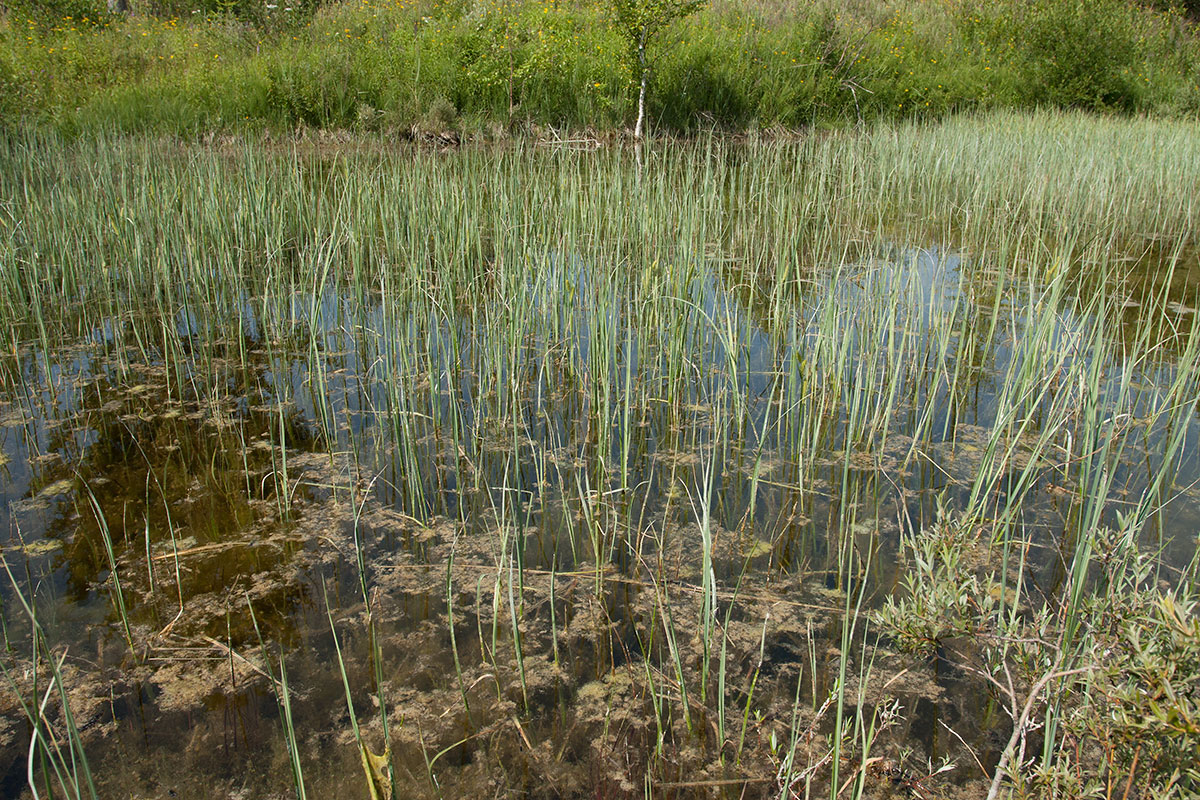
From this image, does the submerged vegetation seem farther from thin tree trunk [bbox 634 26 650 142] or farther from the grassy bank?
the grassy bank

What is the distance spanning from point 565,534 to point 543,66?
741 centimetres

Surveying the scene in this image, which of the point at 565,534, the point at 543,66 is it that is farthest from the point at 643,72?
the point at 565,534

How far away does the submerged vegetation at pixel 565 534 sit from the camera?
1.37 meters

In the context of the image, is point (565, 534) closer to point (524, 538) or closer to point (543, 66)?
point (524, 538)

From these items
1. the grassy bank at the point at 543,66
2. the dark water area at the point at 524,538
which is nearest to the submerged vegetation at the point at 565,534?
the dark water area at the point at 524,538

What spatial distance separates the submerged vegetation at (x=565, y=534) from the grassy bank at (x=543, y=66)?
4.40 meters

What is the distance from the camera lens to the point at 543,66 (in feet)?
27.3

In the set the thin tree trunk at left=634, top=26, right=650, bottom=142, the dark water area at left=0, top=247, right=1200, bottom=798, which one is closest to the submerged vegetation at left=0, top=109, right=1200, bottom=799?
the dark water area at left=0, top=247, right=1200, bottom=798

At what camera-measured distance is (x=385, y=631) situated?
173 centimetres

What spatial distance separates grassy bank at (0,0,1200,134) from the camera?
773 centimetres

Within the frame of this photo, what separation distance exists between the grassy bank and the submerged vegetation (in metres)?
4.40

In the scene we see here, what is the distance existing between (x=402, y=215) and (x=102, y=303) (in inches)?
54.1

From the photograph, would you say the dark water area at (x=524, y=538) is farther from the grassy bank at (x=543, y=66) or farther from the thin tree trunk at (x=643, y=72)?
the grassy bank at (x=543, y=66)

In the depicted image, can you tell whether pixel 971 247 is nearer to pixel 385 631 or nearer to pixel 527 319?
pixel 527 319
